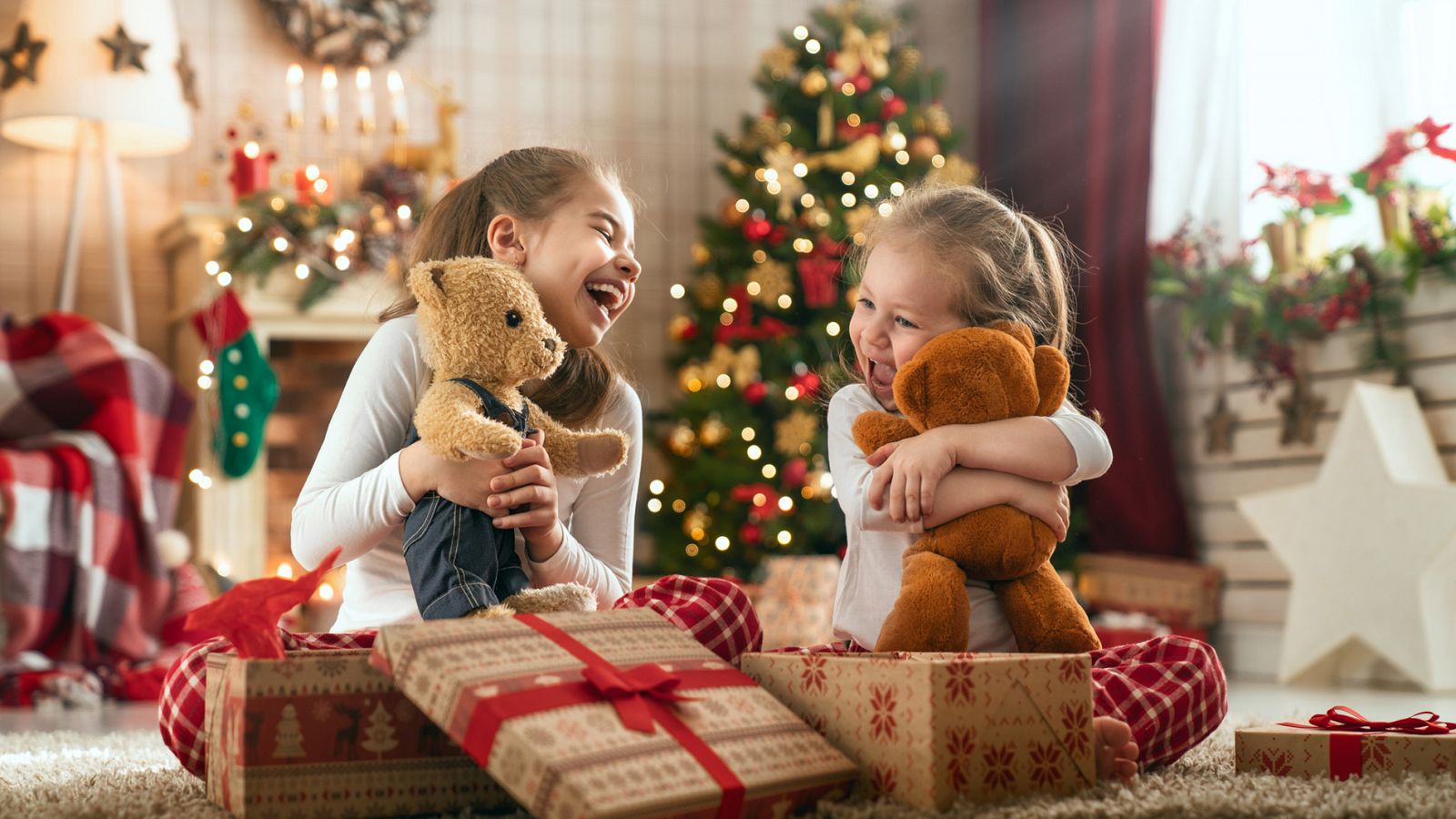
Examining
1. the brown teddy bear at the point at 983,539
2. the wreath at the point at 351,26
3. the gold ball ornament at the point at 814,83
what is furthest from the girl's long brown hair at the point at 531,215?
the wreath at the point at 351,26

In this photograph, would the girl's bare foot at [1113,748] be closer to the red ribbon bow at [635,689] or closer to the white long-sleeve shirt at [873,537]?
the white long-sleeve shirt at [873,537]

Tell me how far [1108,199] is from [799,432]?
1003 millimetres

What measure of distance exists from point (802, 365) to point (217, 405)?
1.41 metres

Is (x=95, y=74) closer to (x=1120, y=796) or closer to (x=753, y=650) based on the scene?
(x=753, y=650)

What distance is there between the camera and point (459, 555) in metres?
1.21

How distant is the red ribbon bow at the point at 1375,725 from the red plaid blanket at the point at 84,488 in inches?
91.0

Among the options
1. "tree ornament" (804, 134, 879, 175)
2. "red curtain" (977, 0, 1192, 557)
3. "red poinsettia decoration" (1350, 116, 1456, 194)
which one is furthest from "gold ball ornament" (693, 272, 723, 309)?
"red poinsettia decoration" (1350, 116, 1456, 194)

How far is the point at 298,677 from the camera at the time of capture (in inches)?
40.8

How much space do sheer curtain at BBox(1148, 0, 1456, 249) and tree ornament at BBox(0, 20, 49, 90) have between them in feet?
8.80

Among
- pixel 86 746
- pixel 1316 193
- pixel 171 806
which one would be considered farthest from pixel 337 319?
pixel 171 806

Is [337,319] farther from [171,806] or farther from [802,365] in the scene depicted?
[171,806]

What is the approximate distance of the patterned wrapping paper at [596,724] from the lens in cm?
90

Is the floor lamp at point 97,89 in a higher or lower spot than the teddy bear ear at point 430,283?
higher

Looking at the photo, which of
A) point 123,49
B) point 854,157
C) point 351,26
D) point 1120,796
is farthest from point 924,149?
point 1120,796
